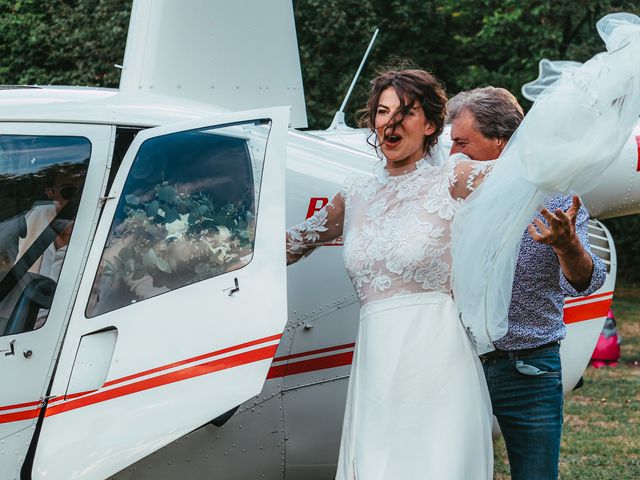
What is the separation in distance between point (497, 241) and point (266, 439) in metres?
1.40

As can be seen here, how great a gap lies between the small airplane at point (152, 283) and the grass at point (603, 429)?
2725mm

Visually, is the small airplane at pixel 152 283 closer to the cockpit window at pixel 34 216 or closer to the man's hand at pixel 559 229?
the cockpit window at pixel 34 216

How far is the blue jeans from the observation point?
3.22 m

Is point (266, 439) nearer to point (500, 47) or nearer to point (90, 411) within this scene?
point (90, 411)

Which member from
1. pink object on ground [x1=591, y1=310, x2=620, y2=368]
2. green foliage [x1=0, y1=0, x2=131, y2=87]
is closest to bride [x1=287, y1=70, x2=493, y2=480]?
pink object on ground [x1=591, y1=310, x2=620, y2=368]

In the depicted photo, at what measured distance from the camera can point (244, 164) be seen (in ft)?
11.1

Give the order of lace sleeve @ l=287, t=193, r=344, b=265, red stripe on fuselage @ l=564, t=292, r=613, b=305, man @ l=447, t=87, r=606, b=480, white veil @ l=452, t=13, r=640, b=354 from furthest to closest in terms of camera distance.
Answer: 1. red stripe on fuselage @ l=564, t=292, r=613, b=305
2. lace sleeve @ l=287, t=193, r=344, b=265
3. man @ l=447, t=87, r=606, b=480
4. white veil @ l=452, t=13, r=640, b=354

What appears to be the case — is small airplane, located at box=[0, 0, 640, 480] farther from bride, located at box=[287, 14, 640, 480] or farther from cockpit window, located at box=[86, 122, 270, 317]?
bride, located at box=[287, 14, 640, 480]

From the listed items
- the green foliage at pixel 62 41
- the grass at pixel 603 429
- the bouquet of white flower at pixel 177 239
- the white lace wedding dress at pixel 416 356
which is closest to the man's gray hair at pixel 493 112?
the white lace wedding dress at pixel 416 356

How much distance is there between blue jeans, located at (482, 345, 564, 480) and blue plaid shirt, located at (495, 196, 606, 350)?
58mm

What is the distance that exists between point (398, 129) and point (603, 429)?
487 cm

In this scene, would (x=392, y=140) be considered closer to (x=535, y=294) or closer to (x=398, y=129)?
(x=398, y=129)

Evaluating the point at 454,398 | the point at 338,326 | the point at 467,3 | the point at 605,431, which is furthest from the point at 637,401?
the point at 467,3

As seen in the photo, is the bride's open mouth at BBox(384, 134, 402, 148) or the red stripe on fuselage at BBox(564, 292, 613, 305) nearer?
the bride's open mouth at BBox(384, 134, 402, 148)
